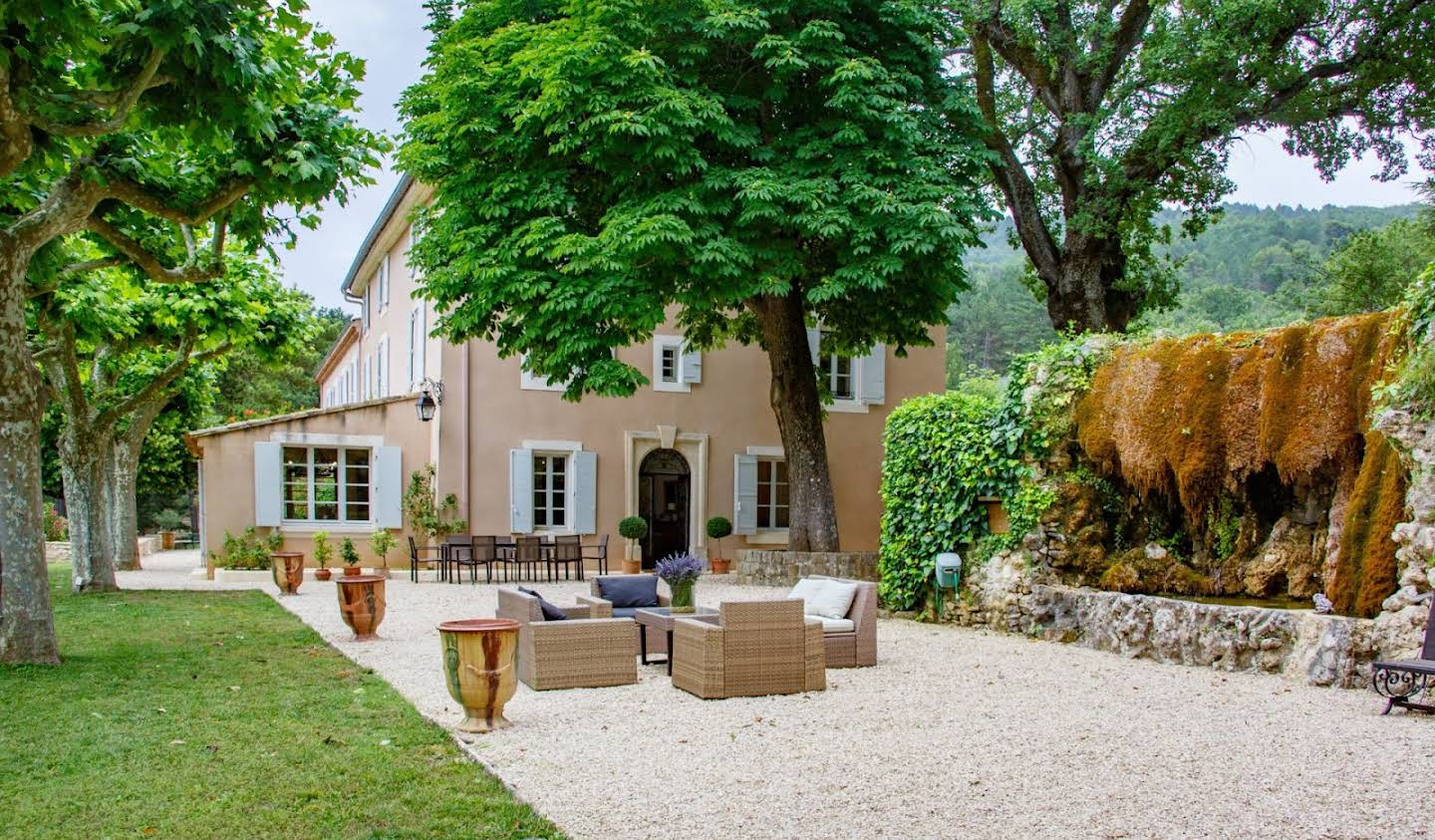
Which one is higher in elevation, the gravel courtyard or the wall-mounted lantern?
the wall-mounted lantern

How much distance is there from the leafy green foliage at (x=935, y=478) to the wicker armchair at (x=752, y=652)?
168 inches

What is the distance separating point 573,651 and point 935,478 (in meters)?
5.55

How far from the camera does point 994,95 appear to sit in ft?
60.9

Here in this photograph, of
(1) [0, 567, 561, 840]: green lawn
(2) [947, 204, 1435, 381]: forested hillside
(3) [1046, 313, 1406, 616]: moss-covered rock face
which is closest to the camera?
(1) [0, 567, 561, 840]: green lawn

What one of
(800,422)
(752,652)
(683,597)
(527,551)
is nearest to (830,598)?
(683,597)

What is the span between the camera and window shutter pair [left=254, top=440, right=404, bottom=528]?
17.8 meters

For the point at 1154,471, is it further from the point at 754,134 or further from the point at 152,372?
the point at 152,372

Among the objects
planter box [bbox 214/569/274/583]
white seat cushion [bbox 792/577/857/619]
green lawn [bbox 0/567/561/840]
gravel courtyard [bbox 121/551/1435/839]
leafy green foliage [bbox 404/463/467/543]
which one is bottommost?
planter box [bbox 214/569/274/583]

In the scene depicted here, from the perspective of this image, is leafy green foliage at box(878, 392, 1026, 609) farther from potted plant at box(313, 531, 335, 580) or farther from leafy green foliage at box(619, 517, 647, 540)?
potted plant at box(313, 531, 335, 580)

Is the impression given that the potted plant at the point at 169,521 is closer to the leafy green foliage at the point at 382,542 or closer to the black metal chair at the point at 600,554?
the leafy green foliage at the point at 382,542

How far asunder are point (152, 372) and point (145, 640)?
11.6 meters

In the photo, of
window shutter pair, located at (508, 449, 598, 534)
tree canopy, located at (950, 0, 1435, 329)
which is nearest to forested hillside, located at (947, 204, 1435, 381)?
tree canopy, located at (950, 0, 1435, 329)

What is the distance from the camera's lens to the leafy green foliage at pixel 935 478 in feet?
37.3

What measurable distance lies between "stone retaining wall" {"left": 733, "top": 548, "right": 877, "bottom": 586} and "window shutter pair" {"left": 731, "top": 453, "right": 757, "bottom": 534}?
11.2 ft
